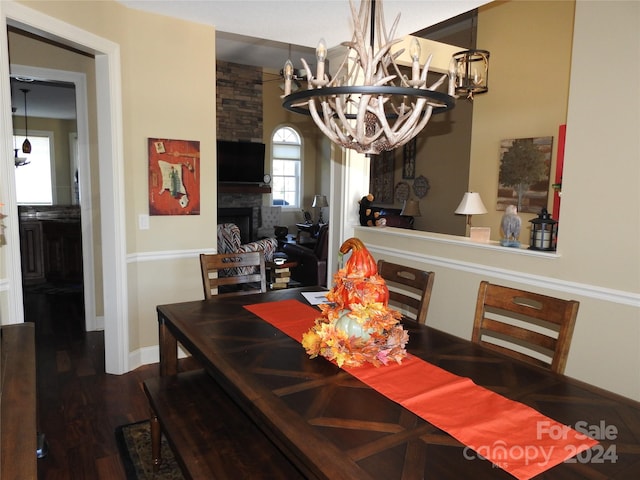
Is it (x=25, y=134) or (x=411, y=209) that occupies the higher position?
(x=25, y=134)

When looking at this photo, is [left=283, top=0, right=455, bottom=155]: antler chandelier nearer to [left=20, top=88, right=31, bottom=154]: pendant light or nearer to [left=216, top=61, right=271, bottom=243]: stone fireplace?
[left=216, top=61, right=271, bottom=243]: stone fireplace

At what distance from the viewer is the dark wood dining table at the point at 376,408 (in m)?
1.09

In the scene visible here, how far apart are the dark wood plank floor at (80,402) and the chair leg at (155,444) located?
165mm

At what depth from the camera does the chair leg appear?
2.17m

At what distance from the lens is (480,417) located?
1.30 m

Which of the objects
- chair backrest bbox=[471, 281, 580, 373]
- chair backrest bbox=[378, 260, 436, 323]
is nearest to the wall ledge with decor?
chair backrest bbox=[471, 281, 580, 373]

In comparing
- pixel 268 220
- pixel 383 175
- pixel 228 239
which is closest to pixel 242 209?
pixel 268 220

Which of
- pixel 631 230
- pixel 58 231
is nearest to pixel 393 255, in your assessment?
pixel 631 230

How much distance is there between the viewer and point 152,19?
3.38m

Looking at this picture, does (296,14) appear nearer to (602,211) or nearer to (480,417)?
(602,211)

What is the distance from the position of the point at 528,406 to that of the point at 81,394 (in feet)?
9.48

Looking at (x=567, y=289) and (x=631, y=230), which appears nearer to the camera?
(x=631, y=230)

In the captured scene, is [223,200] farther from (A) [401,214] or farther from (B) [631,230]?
(B) [631,230]

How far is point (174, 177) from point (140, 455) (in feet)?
6.61
